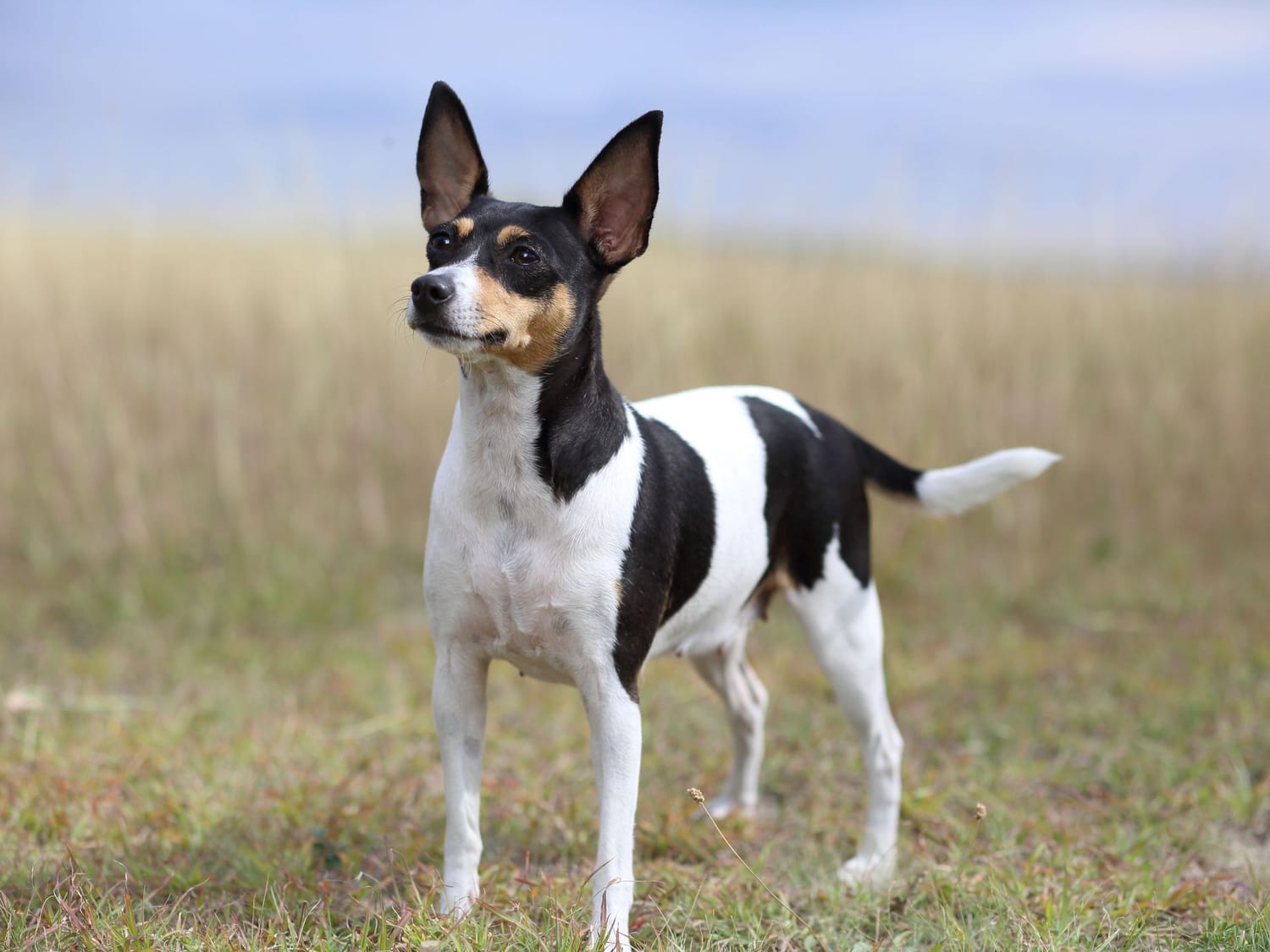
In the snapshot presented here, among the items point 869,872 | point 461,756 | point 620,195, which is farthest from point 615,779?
point 620,195

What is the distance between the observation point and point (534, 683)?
5.82 meters

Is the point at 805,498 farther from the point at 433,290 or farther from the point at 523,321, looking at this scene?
the point at 433,290

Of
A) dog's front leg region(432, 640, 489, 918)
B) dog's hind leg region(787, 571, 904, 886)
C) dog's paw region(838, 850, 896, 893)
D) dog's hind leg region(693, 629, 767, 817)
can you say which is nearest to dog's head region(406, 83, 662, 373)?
dog's front leg region(432, 640, 489, 918)

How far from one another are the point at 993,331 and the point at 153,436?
17.8ft

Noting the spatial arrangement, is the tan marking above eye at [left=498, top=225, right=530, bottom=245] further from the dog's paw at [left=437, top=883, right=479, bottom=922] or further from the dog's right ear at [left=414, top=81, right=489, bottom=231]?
the dog's paw at [left=437, top=883, right=479, bottom=922]

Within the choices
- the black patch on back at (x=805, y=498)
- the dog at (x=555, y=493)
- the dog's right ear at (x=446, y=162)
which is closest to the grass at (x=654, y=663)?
the dog at (x=555, y=493)

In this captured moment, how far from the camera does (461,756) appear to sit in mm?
3160

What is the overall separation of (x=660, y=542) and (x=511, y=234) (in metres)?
0.81

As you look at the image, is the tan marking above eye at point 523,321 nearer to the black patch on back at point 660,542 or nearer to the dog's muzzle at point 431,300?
the dog's muzzle at point 431,300

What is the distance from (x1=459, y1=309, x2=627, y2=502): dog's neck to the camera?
291cm

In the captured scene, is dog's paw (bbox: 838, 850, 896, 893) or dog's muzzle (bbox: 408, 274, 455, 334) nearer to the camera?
dog's muzzle (bbox: 408, 274, 455, 334)

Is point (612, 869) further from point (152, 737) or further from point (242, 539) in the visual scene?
point (242, 539)

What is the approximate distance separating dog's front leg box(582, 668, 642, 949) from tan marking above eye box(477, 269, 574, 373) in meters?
0.75

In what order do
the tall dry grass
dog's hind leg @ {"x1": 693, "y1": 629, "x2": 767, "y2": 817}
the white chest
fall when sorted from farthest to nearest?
the tall dry grass, dog's hind leg @ {"x1": 693, "y1": 629, "x2": 767, "y2": 817}, the white chest
